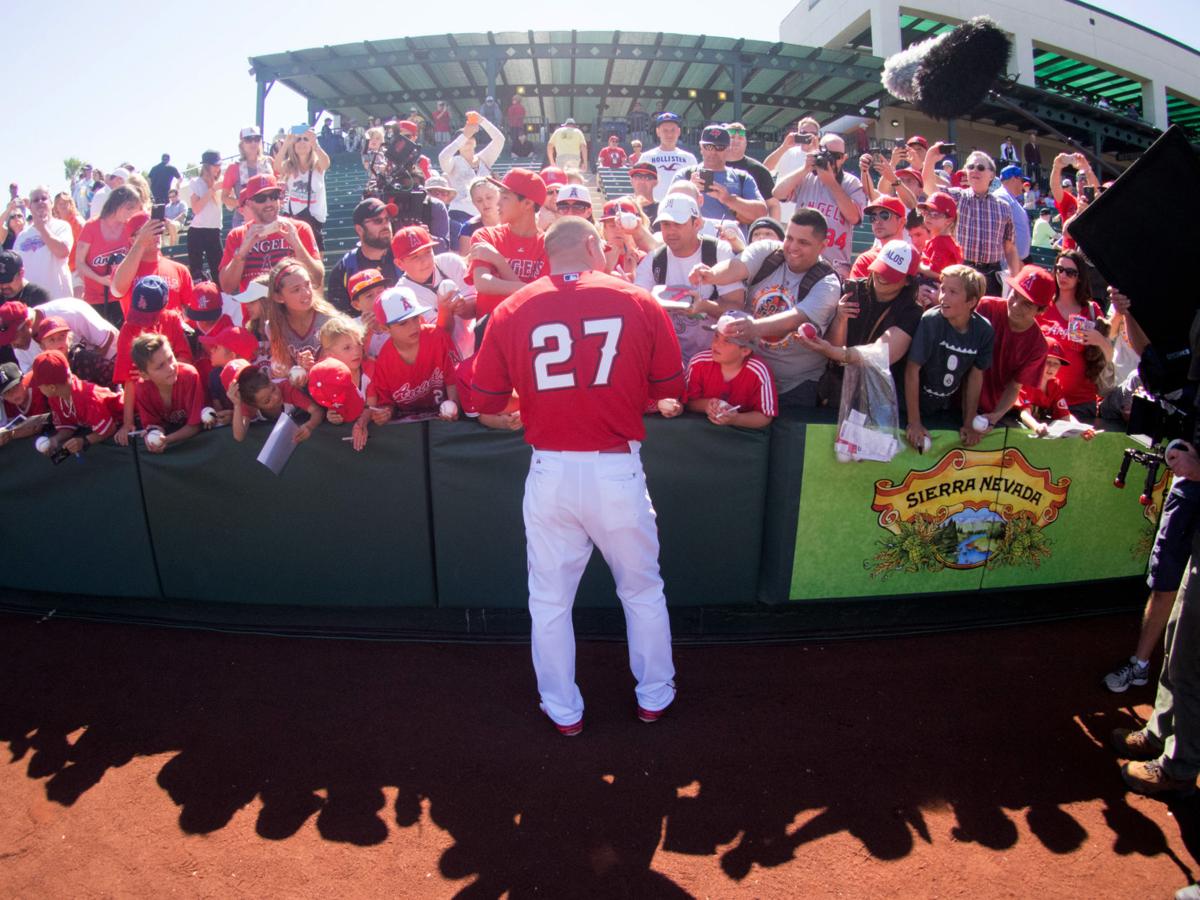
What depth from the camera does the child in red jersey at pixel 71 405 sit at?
4844 millimetres

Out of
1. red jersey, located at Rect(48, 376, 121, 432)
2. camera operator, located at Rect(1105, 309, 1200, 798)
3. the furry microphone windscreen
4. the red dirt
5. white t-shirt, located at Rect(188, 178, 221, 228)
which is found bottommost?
the red dirt

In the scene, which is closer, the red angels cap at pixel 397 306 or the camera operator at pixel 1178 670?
the camera operator at pixel 1178 670

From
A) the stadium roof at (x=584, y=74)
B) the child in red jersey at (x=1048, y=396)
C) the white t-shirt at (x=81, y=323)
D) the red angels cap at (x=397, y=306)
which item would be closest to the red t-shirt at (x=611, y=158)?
the stadium roof at (x=584, y=74)

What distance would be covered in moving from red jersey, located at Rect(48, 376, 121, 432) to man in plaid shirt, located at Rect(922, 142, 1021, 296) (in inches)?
263

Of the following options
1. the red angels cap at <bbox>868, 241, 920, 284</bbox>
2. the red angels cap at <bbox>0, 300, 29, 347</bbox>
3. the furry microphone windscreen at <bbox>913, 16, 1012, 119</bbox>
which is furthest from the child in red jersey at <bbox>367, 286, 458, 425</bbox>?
the furry microphone windscreen at <bbox>913, 16, 1012, 119</bbox>

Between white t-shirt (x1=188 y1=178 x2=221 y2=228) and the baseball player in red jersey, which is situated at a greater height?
white t-shirt (x1=188 y1=178 x2=221 y2=228)

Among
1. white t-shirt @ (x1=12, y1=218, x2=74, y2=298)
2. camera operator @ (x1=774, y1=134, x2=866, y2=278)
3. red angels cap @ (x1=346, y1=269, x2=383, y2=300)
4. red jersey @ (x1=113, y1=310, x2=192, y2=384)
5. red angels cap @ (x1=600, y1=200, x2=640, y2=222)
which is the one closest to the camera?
red jersey @ (x1=113, y1=310, x2=192, y2=384)

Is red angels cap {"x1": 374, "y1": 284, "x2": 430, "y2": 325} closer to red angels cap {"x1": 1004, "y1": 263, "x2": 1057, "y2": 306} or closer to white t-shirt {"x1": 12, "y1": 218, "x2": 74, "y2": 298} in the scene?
red angels cap {"x1": 1004, "y1": 263, "x2": 1057, "y2": 306}

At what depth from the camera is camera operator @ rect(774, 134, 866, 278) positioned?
671 cm

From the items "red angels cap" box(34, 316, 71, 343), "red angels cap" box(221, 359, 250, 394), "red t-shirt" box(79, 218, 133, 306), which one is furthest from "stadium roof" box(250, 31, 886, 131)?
"red angels cap" box(221, 359, 250, 394)

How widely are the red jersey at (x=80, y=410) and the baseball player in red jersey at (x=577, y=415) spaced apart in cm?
284

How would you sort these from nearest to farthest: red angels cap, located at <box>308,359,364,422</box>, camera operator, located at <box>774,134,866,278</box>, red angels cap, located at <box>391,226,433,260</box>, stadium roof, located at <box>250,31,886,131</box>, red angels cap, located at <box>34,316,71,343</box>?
red angels cap, located at <box>308,359,364,422</box>, red angels cap, located at <box>34,316,71,343</box>, red angels cap, located at <box>391,226,433,260</box>, camera operator, located at <box>774,134,866,278</box>, stadium roof, located at <box>250,31,886,131</box>

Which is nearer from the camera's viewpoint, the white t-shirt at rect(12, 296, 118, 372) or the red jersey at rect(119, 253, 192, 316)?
the white t-shirt at rect(12, 296, 118, 372)

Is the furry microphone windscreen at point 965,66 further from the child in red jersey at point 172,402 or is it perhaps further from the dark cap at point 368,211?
the child in red jersey at point 172,402
